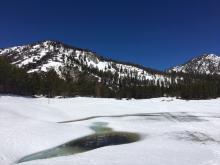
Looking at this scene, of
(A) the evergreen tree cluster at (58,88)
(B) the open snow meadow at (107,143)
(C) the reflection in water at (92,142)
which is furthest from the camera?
(A) the evergreen tree cluster at (58,88)

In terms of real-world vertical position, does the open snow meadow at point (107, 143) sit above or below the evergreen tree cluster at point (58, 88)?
below

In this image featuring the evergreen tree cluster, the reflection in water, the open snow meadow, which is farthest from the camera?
the evergreen tree cluster

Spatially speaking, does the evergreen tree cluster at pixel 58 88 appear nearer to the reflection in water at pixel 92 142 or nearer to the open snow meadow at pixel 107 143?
the open snow meadow at pixel 107 143

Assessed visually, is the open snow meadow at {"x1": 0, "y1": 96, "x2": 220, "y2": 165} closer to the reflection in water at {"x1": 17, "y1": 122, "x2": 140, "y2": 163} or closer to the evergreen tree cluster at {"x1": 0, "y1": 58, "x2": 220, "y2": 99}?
the reflection in water at {"x1": 17, "y1": 122, "x2": 140, "y2": 163}

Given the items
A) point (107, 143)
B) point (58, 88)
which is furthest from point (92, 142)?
point (58, 88)

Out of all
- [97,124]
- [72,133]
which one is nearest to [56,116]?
[97,124]

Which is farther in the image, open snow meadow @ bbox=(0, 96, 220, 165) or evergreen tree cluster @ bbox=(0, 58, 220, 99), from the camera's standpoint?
evergreen tree cluster @ bbox=(0, 58, 220, 99)

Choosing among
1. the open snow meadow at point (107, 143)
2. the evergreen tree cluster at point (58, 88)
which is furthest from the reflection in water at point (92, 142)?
the evergreen tree cluster at point (58, 88)

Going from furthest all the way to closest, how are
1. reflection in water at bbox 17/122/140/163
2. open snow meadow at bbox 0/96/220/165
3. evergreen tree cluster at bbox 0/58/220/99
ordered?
evergreen tree cluster at bbox 0/58/220/99
reflection in water at bbox 17/122/140/163
open snow meadow at bbox 0/96/220/165

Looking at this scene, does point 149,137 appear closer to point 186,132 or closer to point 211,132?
point 186,132

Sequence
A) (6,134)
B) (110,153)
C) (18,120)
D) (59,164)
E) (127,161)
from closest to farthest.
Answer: (59,164)
(127,161)
(110,153)
(6,134)
(18,120)

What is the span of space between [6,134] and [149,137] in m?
12.6

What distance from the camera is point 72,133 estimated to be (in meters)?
30.4

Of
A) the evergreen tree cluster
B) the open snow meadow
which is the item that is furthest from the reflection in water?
the evergreen tree cluster
